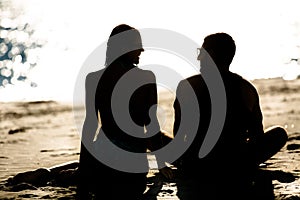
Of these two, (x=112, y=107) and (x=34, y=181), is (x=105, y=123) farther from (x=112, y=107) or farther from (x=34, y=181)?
(x=34, y=181)

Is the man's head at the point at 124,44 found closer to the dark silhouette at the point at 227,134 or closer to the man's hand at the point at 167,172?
the dark silhouette at the point at 227,134

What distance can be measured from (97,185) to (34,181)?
986 millimetres

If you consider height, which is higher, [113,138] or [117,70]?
[117,70]

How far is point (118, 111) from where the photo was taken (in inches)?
194

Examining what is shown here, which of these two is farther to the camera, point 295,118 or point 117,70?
point 295,118

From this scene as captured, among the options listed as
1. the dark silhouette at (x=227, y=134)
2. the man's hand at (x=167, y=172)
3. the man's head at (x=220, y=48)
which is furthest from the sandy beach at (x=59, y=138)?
the man's head at (x=220, y=48)

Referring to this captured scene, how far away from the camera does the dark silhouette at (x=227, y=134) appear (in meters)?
4.85

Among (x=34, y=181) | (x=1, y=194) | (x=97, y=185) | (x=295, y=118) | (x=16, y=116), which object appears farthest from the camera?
(x=16, y=116)

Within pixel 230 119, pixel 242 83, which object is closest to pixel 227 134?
pixel 230 119

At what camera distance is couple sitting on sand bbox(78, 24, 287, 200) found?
485cm

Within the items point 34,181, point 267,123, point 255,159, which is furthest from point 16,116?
point 255,159

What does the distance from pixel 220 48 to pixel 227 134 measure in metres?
0.74

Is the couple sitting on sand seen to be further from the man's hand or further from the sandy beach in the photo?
the sandy beach

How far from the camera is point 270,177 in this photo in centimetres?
518
